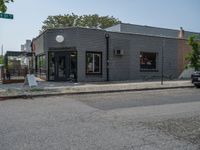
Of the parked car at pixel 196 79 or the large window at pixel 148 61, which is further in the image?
the large window at pixel 148 61

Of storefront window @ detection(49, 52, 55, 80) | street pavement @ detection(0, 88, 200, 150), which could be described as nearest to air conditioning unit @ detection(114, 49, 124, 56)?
storefront window @ detection(49, 52, 55, 80)

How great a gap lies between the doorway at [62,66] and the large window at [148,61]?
6427 mm

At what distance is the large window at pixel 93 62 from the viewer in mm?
23875

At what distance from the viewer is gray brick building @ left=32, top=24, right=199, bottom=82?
76.8ft

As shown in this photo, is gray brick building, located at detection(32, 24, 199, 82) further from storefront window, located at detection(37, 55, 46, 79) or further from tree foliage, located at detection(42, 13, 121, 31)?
tree foliage, located at detection(42, 13, 121, 31)

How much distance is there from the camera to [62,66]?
79.1 feet

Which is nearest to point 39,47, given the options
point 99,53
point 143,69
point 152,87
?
point 99,53

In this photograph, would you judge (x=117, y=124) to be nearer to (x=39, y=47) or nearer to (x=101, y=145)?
(x=101, y=145)

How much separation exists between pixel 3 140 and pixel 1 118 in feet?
8.77

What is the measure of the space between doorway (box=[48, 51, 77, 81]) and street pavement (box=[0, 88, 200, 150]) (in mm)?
12186

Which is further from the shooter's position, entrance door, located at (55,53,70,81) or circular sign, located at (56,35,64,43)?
entrance door, located at (55,53,70,81)

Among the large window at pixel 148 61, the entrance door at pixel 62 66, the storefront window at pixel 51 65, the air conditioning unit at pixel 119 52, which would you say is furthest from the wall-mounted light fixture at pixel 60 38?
the large window at pixel 148 61

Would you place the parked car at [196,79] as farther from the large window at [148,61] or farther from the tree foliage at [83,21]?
the tree foliage at [83,21]

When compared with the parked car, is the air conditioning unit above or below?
above
